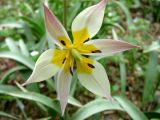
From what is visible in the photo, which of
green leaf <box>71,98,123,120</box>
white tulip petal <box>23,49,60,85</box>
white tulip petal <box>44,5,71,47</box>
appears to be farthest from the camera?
green leaf <box>71,98,123,120</box>

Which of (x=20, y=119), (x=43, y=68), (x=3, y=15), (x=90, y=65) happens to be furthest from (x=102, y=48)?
(x=3, y=15)

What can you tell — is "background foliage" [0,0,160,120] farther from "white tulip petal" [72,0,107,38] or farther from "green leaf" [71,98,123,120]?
"white tulip petal" [72,0,107,38]

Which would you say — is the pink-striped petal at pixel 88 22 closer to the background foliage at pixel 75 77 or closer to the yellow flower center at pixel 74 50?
the yellow flower center at pixel 74 50

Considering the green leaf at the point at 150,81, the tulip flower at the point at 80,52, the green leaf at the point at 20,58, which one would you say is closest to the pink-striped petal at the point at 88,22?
the tulip flower at the point at 80,52

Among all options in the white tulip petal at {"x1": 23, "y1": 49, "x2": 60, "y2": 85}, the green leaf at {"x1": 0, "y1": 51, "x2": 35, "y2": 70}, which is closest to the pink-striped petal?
the white tulip petal at {"x1": 23, "y1": 49, "x2": 60, "y2": 85}

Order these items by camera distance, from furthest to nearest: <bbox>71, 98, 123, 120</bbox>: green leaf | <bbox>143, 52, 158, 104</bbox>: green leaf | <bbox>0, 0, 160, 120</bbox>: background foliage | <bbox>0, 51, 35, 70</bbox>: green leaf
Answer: <bbox>143, 52, 158, 104</bbox>: green leaf
<bbox>0, 51, 35, 70</bbox>: green leaf
<bbox>0, 0, 160, 120</bbox>: background foliage
<bbox>71, 98, 123, 120</bbox>: green leaf

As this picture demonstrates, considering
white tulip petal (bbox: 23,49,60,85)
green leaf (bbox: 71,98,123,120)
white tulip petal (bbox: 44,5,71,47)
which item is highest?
white tulip petal (bbox: 44,5,71,47)
